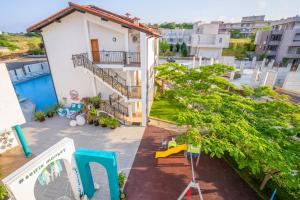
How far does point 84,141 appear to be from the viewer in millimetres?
12797

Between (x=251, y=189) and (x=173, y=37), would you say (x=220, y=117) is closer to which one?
(x=251, y=189)

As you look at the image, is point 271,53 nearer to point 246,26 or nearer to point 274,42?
point 274,42

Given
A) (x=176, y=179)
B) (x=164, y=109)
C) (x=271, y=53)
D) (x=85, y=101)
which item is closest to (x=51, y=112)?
(x=85, y=101)

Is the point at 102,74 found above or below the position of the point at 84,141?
above

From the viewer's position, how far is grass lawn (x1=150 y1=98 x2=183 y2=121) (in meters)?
17.0

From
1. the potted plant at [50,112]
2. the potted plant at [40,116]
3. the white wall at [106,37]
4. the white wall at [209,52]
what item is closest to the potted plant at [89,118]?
the potted plant at [50,112]

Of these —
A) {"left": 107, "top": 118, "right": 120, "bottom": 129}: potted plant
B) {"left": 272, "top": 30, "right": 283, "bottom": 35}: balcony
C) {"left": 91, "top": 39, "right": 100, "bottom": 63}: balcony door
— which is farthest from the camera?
{"left": 272, "top": 30, "right": 283, "bottom": 35}: balcony

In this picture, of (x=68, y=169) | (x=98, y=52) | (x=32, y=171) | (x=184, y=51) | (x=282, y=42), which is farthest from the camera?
(x=184, y=51)

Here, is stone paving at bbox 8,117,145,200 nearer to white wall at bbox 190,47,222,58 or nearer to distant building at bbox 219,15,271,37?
white wall at bbox 190,47,222,58

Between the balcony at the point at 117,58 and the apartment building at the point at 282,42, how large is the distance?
4539cm

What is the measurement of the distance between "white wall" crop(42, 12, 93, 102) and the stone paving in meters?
3.48

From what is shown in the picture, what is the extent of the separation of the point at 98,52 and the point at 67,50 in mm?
2952

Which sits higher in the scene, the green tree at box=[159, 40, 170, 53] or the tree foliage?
the green tree at box=[159, 40, 170, 53]

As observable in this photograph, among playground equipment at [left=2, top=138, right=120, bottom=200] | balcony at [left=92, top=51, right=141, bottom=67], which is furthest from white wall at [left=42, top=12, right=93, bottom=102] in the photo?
playground equipment at [left=2, top=138, right=120, bottom=200]
